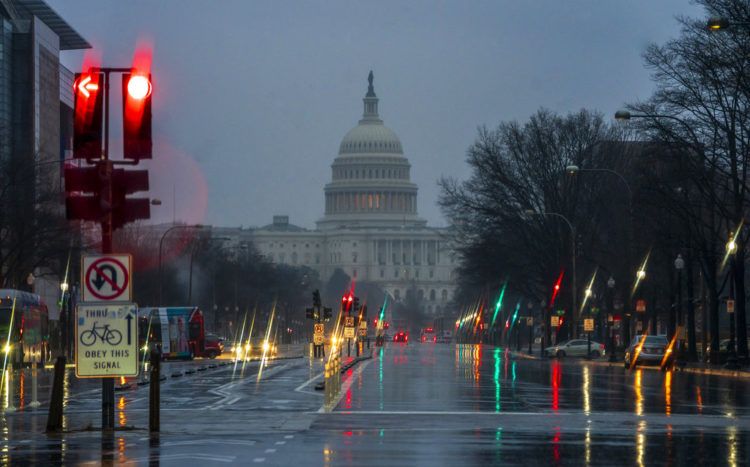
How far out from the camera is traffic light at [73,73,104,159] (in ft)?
68.1

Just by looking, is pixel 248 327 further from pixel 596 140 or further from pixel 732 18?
pixel 732 18

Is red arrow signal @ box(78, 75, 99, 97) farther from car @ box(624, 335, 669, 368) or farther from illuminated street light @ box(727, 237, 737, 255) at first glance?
car @ box(624, 335, 669, 368)

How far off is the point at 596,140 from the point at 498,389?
43.6m

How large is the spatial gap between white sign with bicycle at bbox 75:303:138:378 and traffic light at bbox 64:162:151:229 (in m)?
1.19

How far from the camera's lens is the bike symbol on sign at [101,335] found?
2147 cm

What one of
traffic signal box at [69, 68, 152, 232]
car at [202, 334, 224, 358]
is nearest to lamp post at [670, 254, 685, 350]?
car at [202, 334, 224, 358]

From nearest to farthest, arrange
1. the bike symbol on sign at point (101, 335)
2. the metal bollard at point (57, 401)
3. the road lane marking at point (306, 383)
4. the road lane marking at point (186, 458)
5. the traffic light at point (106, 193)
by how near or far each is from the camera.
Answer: the road lane marking at point (186, 458) < the traffic light at point (106, 193) < the bike symbol on sign at point (101, 335) < the metal bollard at point (57, 401) < the road lane marking at point (306, 383)

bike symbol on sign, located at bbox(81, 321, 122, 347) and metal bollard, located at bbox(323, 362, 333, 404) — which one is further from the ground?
bike symbol on sign, located at bbox(81, 321, 122, 347)

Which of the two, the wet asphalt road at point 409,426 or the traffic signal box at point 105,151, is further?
the traffic signal box at point 105,151

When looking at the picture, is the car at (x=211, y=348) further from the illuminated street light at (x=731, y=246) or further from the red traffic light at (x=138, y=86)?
the red traffic light at (x=138, y=86)

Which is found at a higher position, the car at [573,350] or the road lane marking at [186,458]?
the car at [573,350]

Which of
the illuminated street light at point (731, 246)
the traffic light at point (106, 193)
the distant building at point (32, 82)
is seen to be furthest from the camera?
the distant building at point (32, 82)

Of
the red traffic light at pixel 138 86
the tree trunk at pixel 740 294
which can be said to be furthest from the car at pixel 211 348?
the red traffic light at pixel 138 86

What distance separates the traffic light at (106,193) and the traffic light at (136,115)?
73 centimetres
